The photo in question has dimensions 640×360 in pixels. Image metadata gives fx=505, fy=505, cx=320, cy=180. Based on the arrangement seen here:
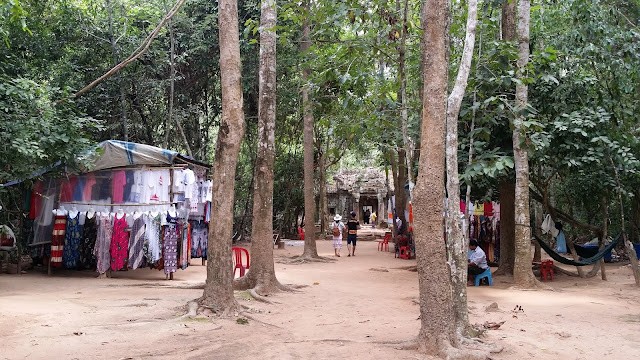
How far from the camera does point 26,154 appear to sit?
26.2 ft

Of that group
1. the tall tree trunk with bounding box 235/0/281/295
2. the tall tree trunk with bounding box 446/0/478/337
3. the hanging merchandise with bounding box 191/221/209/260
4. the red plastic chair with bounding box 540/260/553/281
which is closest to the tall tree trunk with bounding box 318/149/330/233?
the hanging merchandise with bounding box 191/221/209/260

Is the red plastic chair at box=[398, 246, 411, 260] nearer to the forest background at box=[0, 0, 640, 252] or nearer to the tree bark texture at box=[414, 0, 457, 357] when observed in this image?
the forest background at box=[0, 0, 640, 252]

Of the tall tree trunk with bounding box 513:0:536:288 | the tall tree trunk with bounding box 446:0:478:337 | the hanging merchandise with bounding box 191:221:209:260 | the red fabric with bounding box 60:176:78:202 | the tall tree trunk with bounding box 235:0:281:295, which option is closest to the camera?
the tall tree trunk with bounding box 446:0:478:337

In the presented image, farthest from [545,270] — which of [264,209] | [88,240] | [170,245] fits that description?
[88,240]

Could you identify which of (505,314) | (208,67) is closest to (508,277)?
(505,314)

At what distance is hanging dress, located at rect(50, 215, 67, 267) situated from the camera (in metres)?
10.1

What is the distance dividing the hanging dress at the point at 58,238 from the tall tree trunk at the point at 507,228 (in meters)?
9.32

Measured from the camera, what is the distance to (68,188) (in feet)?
34.3

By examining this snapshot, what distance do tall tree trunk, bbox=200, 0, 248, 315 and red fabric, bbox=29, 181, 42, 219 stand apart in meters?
5.91

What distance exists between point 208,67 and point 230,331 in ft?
42.0

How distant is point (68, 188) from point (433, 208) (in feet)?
27.7

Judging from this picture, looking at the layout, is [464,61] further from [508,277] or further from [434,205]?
[508,277]

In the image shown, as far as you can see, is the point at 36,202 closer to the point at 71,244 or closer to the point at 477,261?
the point at 71,244

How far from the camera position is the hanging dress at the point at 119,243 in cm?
976
